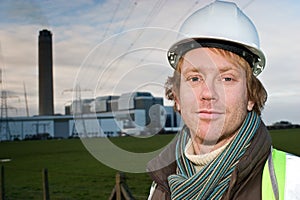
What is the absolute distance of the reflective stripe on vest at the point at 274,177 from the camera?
179 centimetres

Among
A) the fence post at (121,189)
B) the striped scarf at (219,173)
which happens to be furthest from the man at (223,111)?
the fence post at (121,189)

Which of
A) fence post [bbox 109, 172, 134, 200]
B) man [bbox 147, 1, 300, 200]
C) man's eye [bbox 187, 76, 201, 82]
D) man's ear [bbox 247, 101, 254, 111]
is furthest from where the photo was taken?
fence post [bbox 109, 172, 134, 200]

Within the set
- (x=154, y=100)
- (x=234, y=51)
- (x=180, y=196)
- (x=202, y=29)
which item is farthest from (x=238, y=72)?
(x=180, y=196)

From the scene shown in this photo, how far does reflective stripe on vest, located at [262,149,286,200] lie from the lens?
179 cm

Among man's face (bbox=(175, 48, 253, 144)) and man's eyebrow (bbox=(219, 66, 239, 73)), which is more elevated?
man's eyebrow (bbox=(219, 66, 239, 73))

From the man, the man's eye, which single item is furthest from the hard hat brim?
the man's eye

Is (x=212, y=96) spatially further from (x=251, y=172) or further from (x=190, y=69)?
(x=251, y=172)

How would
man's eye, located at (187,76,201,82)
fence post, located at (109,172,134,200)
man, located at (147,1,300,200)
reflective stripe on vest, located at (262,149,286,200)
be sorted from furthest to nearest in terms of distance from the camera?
fence post, located at (109,172,134,200)
man's eye, located at (187,76,201,82)
man, located at (147,1,300,200)
reflective stripe on vest, located at (262,149,286,200)

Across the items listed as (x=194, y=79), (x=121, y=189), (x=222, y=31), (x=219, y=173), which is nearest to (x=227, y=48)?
(x=222, y=31)

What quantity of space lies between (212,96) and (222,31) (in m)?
0.28

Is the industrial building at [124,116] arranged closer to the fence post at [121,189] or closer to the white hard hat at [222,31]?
the white hard hat at [222,31]

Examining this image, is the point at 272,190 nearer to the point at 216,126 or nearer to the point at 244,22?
the point at 216,126

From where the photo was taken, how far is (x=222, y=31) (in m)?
2.03

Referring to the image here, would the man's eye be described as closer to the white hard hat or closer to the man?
the man
